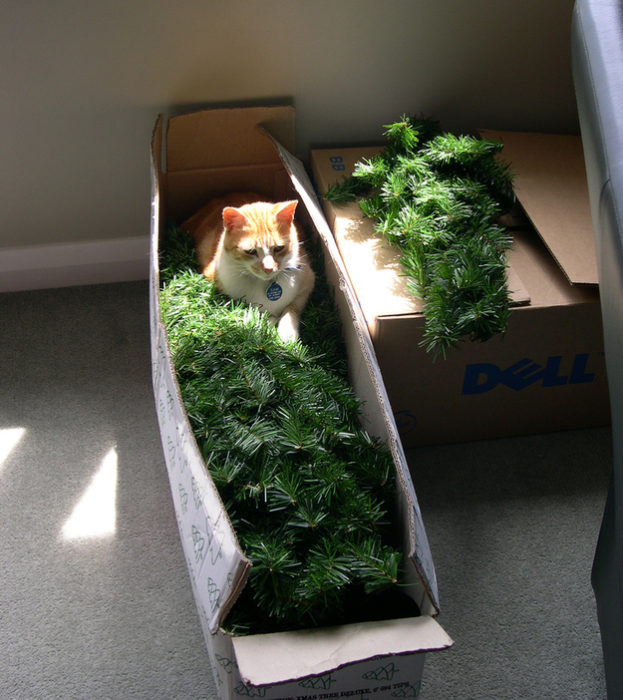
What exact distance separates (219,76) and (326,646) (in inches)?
43.7

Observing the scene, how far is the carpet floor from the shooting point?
1054 millimetres

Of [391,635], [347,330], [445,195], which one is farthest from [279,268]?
[391,635]

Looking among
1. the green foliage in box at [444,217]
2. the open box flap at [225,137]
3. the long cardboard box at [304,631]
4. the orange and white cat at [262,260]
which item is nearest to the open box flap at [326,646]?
the long cardboard box at [304,631]

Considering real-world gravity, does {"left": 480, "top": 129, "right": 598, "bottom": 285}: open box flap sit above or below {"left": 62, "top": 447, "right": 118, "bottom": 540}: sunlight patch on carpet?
above

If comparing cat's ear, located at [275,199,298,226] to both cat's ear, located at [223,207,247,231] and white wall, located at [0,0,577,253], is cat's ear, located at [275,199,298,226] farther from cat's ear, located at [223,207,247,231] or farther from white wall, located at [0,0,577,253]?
white wall, located at [0,0,577,253]

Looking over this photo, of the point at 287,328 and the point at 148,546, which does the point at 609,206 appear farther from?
the point at 148,546

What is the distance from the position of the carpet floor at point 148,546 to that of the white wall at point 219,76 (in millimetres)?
336

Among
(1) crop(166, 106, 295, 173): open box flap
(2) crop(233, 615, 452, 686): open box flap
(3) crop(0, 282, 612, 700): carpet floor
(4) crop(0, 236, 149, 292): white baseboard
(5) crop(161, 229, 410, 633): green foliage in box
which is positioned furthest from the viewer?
(4) crop(0, 236, 149, 292): white baseboard

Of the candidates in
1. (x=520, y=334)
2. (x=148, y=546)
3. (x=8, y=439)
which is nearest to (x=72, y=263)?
(x=8, y=439)

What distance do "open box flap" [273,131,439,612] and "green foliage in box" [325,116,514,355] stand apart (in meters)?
0.10

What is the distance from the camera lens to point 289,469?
3.00ft

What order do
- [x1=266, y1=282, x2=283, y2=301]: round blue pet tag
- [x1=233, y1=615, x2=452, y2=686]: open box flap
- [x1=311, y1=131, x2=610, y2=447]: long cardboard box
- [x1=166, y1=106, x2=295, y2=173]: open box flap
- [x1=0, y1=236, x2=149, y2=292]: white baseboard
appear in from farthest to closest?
1. [x1=0, y1=236, x2=149, y2=292]: white baseboard
2. [x1=166, y1=106, x2=295, y2=173]: open box flap
3. [x1=266, y1=282, x2=283, y2=301]: round blue pet tag
4. [x1=311, y1=131, x2=610, y2=447]: long cardboard box
5. [x1=233, y1=615, x2=452, y2=686]: open box flap

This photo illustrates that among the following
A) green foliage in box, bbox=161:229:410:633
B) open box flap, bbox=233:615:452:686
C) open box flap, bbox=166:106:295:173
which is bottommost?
open box flap, bbox=233:615:452:686

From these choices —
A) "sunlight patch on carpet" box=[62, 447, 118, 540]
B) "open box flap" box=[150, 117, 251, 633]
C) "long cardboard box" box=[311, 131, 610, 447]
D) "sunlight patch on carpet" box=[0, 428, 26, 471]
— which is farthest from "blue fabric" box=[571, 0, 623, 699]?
"sunlight patch on carpet" box=[0, 428, 26, 471]
